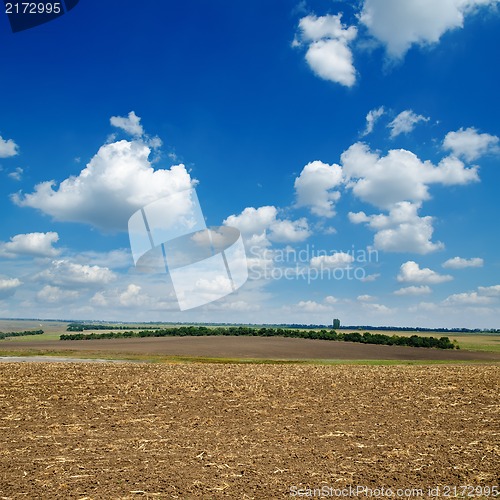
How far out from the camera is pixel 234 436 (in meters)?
14.9

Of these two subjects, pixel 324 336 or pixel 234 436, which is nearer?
pixel 234 436

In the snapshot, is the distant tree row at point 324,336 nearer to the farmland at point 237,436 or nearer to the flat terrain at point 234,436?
the farmland at point 237,436

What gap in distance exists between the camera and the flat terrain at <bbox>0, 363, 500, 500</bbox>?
34.4ft

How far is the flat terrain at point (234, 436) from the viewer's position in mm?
10492

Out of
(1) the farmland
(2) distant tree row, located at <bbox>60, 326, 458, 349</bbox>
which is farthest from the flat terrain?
(2) distant tree row, located at <bbox>60, 326, 458, 349</bbox>

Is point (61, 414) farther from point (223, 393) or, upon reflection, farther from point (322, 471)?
point (322, 471)

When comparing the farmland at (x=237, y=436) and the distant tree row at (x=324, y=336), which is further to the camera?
the distant tree row at (x=324, y=336)

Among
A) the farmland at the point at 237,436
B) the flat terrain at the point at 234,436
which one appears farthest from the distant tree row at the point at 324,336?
the flat terrain at the point at 234,436

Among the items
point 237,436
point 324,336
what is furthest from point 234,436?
point 324,336

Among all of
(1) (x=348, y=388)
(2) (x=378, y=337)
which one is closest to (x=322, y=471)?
(1) (x=348, y=388)

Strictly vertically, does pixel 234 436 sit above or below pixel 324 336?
above

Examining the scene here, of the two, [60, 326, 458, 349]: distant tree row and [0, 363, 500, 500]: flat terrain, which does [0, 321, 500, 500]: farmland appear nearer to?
[0, 363, 500, 500]: flat terrain

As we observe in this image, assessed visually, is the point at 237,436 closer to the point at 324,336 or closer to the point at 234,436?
the point at 234,436

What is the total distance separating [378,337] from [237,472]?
353 feet
